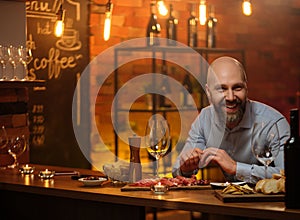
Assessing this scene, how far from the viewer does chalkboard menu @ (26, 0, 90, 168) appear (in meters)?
5.97

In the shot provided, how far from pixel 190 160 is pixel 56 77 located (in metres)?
2.90

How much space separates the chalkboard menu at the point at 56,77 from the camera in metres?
5.97

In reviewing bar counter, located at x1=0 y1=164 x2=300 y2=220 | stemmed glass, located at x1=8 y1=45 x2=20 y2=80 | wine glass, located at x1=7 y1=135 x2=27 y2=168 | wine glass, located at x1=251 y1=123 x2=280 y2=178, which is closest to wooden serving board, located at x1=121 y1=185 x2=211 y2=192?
bar counter, located at x1=0 y1=164 x2=300 y2=220

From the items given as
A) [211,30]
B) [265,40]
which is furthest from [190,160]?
[265,40]

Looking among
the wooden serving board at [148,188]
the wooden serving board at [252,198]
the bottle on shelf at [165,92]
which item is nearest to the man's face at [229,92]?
the wooden serving board at [148,188]

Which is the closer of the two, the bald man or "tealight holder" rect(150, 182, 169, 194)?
"tealight holder" rect(150, 182, 169, 194)

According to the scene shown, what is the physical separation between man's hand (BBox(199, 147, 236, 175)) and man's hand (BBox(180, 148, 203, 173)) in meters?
0.03

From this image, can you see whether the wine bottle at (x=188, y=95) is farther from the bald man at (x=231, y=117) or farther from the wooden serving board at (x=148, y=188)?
the wooden serving board at (x=148, y=188)

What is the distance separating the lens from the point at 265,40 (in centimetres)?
757

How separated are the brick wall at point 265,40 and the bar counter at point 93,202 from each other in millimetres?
3652

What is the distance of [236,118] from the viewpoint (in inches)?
155

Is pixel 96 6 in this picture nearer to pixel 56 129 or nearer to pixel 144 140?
pixel 56 129

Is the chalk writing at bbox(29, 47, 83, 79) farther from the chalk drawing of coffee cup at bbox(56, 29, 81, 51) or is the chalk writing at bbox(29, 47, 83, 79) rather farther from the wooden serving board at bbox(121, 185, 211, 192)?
the wooden serving board at bbox(121, 185, 211, 192)

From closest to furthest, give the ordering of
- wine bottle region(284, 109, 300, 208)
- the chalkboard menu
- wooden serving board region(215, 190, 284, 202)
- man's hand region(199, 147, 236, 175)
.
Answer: wine bottle region(284, 109, 300, 208) < wooden serving board region(215, 190, 284, 202) < man's hand region(199, 147, 236, 175) < the chalkboard menu
